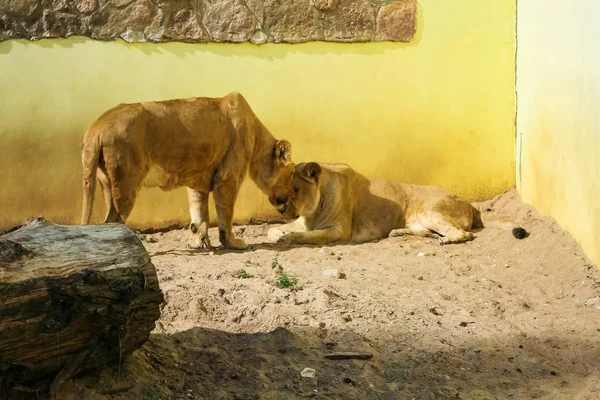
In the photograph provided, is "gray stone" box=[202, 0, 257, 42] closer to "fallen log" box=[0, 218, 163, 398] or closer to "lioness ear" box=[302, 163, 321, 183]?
"lioness ear" box=[302, 163, 321, 183]

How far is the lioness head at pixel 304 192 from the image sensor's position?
8.87 m

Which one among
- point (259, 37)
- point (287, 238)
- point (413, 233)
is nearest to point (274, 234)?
point (287, 238)

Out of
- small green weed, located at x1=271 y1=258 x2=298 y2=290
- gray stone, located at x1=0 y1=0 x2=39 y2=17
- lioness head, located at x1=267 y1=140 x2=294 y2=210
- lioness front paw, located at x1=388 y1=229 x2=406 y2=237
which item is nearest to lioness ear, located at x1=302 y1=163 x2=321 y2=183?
lioness head, located at x1=267 y1=140 x2=294 y2=210

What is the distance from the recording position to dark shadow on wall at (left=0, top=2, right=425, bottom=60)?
8.59 metres

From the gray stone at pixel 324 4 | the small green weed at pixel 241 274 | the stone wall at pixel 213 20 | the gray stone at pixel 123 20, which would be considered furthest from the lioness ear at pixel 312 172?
the small green weed at pixel 241 274

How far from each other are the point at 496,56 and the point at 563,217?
2527 millimetres

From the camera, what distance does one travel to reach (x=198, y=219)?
330 inches

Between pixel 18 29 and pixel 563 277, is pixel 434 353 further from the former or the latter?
pixel 18 29

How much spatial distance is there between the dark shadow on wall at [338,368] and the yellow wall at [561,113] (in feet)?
6.33

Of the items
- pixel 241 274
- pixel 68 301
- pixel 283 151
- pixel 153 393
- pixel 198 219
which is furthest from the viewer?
pixel 283 151

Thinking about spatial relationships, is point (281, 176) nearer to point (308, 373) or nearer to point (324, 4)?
point (324, 4)

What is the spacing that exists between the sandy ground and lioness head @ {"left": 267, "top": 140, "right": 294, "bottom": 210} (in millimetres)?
1086

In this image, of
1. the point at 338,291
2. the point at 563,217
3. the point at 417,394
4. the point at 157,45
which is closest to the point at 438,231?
the point at 563,217

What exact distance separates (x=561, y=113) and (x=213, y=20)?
3.63 metres
